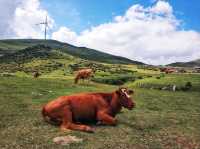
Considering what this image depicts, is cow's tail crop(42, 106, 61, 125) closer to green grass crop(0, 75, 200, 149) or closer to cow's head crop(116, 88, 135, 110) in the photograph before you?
green grass crop(0, 75, 200, 149)

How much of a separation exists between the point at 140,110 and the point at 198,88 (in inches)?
931

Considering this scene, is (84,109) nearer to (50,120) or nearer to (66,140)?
(50,120)

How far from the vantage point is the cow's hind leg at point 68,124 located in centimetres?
1964

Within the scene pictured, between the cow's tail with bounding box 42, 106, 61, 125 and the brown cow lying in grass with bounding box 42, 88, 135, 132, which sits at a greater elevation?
the brown cow lying in grass with bounding box 42, 88, 135, 132

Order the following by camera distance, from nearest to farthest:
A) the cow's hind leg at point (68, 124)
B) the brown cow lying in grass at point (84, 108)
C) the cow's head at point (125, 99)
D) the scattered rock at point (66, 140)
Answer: the scattered rock at point (66, 140) → the cow's hind leg at point (68, 124) → the brown cow lying in grass at point (84, 108) → the cow's head at point (125, 99)

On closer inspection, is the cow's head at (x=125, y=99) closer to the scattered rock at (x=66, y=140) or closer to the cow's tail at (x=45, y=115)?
the cow's tail at (x=45, y=115)

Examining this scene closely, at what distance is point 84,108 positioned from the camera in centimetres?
2142

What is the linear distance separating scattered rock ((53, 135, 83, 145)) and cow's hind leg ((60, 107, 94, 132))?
1.36 metres

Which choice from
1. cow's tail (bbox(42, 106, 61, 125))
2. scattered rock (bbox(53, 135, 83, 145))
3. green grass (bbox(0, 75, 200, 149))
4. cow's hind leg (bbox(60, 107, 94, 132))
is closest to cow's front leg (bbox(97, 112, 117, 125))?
green grass (bbox(0, 75, 200, 149))

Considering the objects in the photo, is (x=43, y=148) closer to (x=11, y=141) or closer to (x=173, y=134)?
(x=11, y=141)

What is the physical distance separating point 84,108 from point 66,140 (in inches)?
151

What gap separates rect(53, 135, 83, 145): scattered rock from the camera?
17609 mm

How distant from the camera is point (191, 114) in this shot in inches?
1077

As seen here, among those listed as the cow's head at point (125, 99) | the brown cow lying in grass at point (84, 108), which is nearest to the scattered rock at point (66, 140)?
the brown cow lying in grass at point (84, 108)
